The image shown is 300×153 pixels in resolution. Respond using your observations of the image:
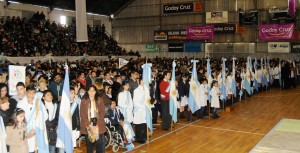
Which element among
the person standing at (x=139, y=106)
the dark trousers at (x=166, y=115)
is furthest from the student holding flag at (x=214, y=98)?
the person standing at (x=139, y=106)

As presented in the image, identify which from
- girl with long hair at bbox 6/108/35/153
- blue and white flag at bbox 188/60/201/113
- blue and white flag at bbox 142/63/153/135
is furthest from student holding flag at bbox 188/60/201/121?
girl with long hair at bbox 6/108/35/153

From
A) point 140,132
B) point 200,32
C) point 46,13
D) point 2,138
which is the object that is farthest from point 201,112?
point 46,13

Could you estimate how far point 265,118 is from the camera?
10.1 metres

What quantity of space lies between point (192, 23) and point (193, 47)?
2.39m

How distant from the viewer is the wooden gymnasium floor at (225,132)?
7.03 m

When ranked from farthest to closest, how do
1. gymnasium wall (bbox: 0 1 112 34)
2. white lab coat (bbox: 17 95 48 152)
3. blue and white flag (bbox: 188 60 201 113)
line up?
gymnasium wall (bbox: 0 1 112 34), blue and white flag (bbox: 188 60 201 113), white lab coat (bbox: 17 95 48 152)

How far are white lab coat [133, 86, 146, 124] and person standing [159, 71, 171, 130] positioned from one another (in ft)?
4.62

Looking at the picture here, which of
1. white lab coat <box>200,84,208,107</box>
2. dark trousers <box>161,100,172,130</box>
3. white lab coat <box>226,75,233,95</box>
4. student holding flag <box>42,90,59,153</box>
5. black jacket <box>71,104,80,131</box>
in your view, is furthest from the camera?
white lab coat <box>226,75,233,95</box>

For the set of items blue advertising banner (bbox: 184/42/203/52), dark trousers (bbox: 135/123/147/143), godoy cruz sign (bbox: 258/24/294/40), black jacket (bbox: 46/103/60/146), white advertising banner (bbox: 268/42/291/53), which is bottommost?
dark trousers (bbox: 135/123/147/143)

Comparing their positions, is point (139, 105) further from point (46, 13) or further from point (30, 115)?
point (46, 13)

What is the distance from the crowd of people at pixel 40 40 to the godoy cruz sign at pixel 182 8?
6.46m

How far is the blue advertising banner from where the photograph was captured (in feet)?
92.3

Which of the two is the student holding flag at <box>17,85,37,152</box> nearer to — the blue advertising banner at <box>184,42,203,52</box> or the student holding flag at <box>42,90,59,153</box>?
the student holding flag at <box>42,90,59,153</box>

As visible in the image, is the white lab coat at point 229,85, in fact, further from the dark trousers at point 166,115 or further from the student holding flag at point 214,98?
the dark trousers at point 166,115
